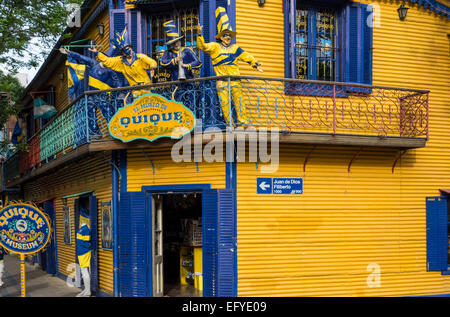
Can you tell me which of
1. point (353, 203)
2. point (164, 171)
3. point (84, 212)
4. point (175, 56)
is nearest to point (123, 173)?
point (164, 171)

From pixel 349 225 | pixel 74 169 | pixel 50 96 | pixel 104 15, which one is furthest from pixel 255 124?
pixel 50 96

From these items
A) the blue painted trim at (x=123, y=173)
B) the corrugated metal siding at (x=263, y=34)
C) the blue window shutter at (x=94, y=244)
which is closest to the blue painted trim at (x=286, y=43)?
the corrugated metal siding at (x=263, y=34)

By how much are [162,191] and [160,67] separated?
9.59ft

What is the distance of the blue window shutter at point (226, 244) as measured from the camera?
1016cm

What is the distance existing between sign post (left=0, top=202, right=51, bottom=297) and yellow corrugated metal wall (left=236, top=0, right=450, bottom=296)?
4004 millimetres

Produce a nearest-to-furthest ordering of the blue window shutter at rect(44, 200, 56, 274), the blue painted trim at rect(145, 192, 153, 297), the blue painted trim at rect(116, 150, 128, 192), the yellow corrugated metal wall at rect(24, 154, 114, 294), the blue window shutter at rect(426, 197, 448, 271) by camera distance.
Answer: the blue painted trim at rect(145, 192, 153, 297) → the blue painted trim at rect(116, 150, 128, 192) → the blue window shutter at rect(426, 197, 448, 271) → the yellow corrugated metal wall at rect(24, 154, 114, 294) → the blue window shutter at rect(44, 200, 56, 274)

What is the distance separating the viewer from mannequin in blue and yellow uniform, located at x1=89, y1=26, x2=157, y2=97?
11133 millimetres

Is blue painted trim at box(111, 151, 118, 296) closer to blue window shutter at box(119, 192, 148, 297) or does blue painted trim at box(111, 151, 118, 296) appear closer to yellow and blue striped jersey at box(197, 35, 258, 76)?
blue window shutter at box(119, 192, 148, 297)

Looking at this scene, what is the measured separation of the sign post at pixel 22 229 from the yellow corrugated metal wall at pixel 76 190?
224cm

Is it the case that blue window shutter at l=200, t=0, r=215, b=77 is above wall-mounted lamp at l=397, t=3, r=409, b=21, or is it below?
below

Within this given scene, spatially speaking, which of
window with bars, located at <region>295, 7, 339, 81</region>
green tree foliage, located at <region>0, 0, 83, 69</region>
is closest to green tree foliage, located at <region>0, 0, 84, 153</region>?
green tree foliage, located at <region>0, 0, 83, 69</region>

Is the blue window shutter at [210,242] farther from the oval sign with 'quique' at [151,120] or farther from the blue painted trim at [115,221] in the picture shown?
the blue painted trim at [115,221]

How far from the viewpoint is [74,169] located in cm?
1562

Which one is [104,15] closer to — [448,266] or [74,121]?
A: [74,121]
